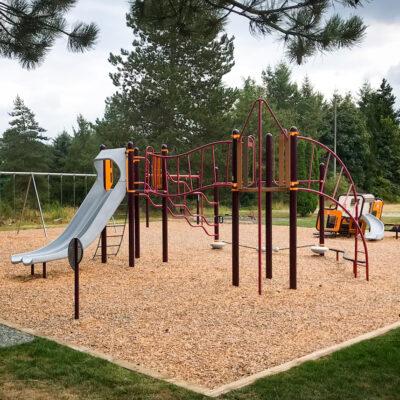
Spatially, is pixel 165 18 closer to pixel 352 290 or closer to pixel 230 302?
pixel 230 302

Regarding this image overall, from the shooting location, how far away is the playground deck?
450 cm

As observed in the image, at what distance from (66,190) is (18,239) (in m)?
19.9

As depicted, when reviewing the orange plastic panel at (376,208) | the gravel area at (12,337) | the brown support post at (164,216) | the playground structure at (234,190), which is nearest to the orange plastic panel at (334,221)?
the orange plastic panel at (376,208)

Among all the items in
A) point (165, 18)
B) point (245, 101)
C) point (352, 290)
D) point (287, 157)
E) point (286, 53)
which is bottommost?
point (352, 290)

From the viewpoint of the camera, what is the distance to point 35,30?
24.0 ft

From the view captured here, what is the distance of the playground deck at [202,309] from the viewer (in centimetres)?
450

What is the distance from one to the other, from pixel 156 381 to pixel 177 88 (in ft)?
80.1

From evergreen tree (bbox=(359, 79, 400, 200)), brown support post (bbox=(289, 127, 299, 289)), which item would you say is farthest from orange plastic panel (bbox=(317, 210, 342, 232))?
evergreen tree (bbox=(359, 79, 400, 200))

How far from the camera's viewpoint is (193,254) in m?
11.2

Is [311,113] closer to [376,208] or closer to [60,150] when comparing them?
[60,150]

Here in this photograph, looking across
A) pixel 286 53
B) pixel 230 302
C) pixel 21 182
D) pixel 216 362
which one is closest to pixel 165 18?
pixel 286 53

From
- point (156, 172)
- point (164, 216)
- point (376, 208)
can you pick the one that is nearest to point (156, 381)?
point (164, 216)

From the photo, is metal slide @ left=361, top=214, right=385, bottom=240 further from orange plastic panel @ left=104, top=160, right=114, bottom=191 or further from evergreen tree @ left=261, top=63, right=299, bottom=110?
evergreen tree @ left=261, top=63, right=299, bottom=110

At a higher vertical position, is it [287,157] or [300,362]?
[287,157]
